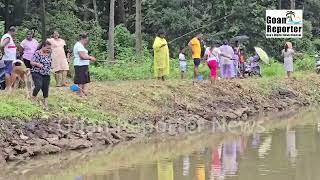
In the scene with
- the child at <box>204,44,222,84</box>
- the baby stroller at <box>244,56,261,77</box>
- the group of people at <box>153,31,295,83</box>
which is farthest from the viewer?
the baby stroller at <box>244,56,261,77</box>

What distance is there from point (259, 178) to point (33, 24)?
25.8 metres

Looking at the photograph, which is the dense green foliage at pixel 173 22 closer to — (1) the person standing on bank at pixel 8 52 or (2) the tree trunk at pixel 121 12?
(2) the tree trunk at pixel 121 12

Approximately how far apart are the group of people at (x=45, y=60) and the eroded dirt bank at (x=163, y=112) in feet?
2.68

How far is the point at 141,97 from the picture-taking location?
16500 millimetres

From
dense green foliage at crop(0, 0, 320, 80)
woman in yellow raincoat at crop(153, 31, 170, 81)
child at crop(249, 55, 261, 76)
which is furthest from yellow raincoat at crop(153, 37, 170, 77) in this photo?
dense green foliage at crop(0, 0, 320, 80)

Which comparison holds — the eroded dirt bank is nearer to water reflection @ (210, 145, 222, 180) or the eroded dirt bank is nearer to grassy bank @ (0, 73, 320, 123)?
grassy bank @ (0, 73, 320, 123)

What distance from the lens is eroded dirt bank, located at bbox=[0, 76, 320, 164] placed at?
1228 centimetres

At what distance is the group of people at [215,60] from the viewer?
705 inches

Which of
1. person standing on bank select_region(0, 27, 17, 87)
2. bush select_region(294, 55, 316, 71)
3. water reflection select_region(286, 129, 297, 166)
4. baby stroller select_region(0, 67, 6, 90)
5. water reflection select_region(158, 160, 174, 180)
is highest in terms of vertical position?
person standing on bank select_region(0, 27, 17, 87)

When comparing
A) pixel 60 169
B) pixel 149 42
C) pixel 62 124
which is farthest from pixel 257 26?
pixel 60 169

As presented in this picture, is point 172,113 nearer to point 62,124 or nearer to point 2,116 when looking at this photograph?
point 62,124

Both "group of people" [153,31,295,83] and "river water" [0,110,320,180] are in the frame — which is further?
"group of people" [153,31,295,83]

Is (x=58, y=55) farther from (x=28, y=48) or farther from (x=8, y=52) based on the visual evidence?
(x=8, y=52)

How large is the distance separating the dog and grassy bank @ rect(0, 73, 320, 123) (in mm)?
230
